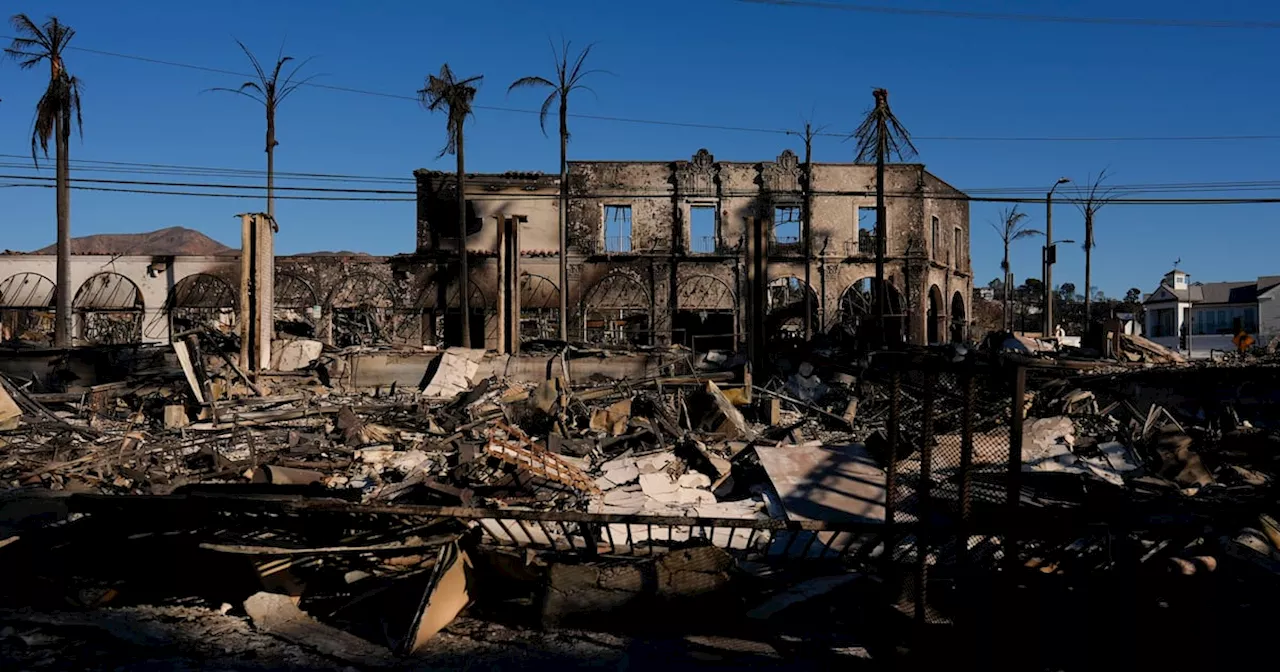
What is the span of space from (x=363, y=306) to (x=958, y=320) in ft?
85.4

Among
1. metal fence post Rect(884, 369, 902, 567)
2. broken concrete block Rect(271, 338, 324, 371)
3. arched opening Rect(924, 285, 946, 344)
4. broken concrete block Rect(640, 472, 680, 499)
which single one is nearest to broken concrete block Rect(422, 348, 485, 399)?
broken concrete block Rect(271, 338, 324, 371)

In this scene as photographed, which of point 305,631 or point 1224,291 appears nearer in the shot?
point 305,631

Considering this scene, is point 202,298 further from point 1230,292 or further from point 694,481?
point 1230,292

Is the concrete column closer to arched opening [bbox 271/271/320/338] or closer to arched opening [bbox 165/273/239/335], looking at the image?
arched opening [bbox 271/271/320/338]

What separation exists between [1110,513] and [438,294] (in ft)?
93.1

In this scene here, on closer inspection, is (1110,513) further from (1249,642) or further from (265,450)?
(265,450)

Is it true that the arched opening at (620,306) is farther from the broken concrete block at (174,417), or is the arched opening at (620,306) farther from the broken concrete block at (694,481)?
the broken concrete block at (694,481)

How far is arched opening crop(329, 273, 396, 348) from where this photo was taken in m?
31.6

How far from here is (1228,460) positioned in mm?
10523

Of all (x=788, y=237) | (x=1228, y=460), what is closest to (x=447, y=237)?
(x=788, y=237)

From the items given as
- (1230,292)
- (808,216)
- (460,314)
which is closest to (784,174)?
(808,216)

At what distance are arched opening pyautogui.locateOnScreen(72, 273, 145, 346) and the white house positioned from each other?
52.3m

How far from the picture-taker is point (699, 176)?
33.8 meters

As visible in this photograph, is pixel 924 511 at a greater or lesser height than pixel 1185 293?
lesser
